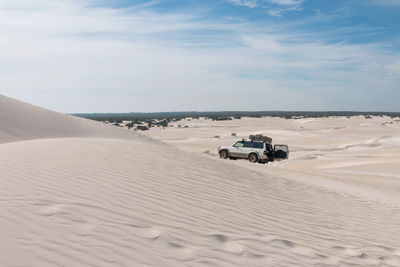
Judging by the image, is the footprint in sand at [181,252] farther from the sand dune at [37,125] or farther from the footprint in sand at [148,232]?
the sand dune at [37,125]

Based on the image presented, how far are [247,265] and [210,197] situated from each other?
2822 mm

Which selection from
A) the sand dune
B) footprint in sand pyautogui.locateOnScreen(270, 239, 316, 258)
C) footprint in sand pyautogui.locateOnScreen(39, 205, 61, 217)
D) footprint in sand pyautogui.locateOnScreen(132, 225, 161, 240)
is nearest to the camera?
footprint in sand pyautogui.locateOnScreen(132, 225, 161, 240)

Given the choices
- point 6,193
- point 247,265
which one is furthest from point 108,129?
point 247,265

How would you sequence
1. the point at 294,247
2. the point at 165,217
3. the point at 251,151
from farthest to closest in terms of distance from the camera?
the point at 251,151, the point at 165,217, the point at 294,247

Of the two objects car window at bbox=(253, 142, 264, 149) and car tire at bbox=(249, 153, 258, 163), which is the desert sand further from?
car window at bbox=(253, 142, 264, 149)

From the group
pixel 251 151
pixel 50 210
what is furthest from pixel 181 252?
pixel 251 151

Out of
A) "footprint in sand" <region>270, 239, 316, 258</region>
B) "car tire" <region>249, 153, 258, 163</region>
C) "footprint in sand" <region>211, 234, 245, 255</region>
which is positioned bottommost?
"car tire" <region>249, 153, 258, 163</region>

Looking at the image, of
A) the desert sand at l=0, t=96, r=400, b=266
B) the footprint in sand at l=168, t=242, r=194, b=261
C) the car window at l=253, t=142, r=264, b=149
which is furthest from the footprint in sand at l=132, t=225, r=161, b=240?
the car window at l=253, t=142, r=264, b=149

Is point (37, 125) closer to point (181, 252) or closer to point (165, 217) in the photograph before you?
point (165, 217)

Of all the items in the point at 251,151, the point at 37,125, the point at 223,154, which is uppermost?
the point at 37,125

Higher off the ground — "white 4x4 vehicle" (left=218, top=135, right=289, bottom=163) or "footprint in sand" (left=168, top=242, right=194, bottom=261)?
"footprint in sand" (left=168, top=242, right=194, bottom=261)

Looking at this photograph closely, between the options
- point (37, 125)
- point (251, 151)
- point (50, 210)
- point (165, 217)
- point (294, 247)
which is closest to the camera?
point (50, 210)

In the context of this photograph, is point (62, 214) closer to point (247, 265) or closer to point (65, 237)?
point (65, 237)

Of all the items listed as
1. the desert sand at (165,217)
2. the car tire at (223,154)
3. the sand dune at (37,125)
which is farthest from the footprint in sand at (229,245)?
the car tire at (223,154)
